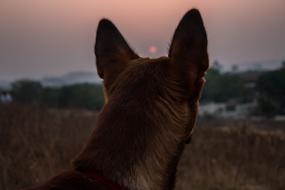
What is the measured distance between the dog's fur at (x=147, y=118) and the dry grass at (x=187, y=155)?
14.1ft

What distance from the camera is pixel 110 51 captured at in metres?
2.97

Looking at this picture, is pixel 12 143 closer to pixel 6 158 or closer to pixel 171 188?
pixel 6 158

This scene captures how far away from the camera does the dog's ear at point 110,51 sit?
2861 mm

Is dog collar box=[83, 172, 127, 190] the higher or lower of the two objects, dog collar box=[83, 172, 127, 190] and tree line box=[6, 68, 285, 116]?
the higher

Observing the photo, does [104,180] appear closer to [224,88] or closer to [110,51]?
[110,51]

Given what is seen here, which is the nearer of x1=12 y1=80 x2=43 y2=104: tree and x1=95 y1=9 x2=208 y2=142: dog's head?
x1=95 y1=9 x2=208 y2=142: dog's head

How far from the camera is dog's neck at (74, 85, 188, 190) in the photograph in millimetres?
2318

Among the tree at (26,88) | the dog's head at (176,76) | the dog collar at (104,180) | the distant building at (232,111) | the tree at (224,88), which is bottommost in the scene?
the tree at (224,88)

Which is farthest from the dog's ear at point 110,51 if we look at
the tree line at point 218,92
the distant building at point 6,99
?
the tree line at point 218,92

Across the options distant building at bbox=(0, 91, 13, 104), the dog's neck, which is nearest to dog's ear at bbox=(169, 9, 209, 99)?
the dog's neck

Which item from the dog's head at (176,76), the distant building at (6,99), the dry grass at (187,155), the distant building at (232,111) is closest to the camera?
the dog's head at (176,76)

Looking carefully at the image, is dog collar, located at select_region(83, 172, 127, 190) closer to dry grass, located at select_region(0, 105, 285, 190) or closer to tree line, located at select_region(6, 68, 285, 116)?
dry grass, located at select_region(0, 105, 285, 190)

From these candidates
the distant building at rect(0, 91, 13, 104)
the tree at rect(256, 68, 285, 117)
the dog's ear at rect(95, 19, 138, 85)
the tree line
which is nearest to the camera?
the dog's ear at rect(95, 19, 138, 85)

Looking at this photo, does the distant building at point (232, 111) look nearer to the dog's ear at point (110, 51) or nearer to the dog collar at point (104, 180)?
the dog's ear at point (110, 51)
